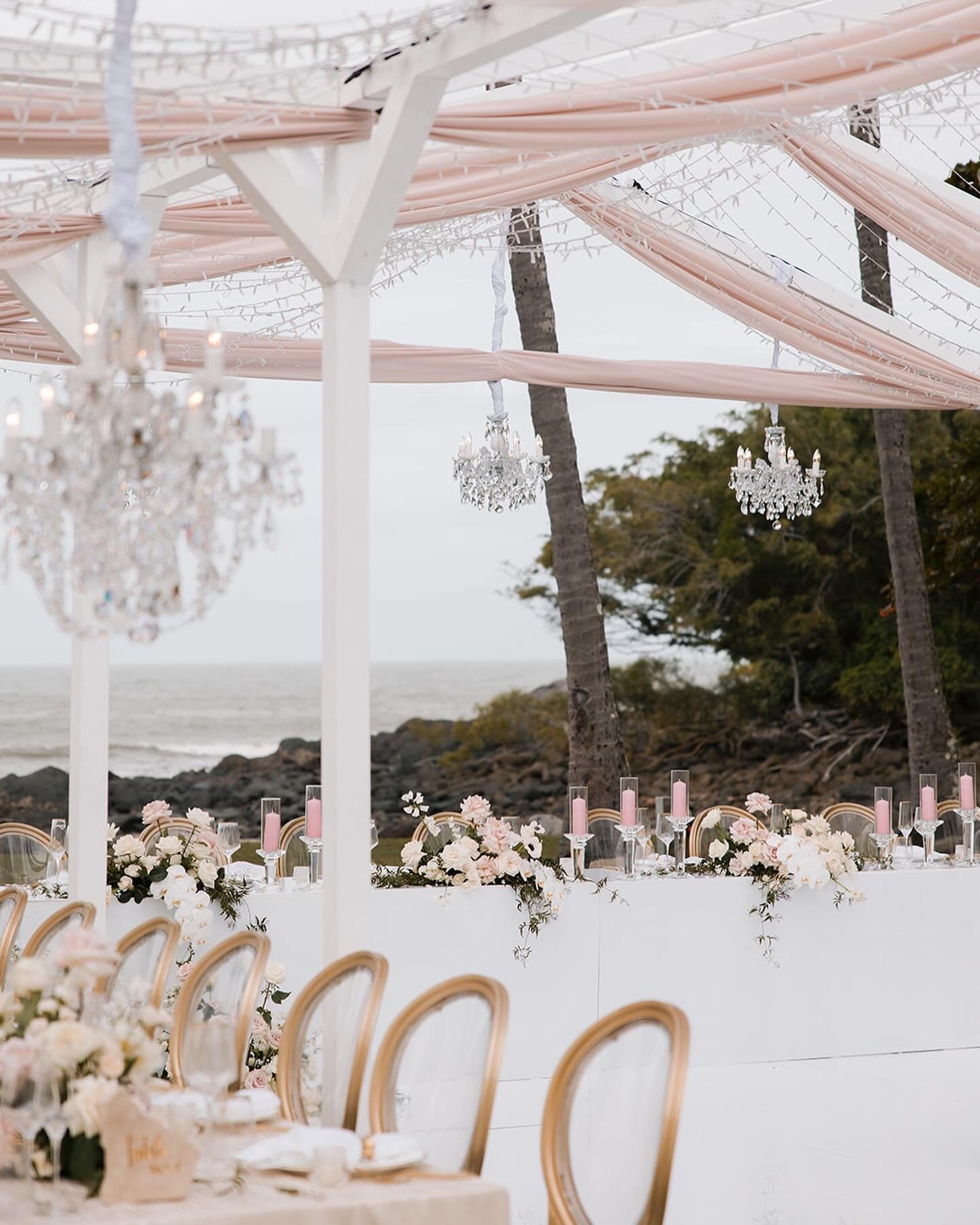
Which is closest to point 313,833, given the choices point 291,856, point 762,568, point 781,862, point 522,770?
point 291,856

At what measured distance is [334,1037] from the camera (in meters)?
3.82

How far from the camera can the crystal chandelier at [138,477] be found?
2.91 meters

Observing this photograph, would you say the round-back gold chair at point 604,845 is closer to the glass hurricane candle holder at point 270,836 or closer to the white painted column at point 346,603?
the glass hurricane candle holder at point 270,836

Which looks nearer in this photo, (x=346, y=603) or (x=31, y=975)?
(x=31, y=975)

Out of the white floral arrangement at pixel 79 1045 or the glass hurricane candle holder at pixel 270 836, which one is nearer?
the white floral arrangement at pixel 79 1045

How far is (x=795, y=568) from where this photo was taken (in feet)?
56.7

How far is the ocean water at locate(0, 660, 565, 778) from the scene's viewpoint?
17406mm

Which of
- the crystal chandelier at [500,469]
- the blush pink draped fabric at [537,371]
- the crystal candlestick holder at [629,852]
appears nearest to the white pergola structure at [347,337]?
the blush pink draped fabric at [537,371]

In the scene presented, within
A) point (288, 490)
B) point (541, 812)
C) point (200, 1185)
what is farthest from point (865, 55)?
point (541, 812)

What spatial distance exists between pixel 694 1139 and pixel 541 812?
10.9 meters

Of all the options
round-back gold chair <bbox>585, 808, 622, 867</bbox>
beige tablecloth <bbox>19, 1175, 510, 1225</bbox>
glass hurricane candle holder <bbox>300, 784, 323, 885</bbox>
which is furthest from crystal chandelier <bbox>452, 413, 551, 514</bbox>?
beige tablecloth <bbox>19, 1175, 510, 1225</bbox>

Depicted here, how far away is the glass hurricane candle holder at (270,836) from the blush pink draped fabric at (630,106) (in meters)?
2.70

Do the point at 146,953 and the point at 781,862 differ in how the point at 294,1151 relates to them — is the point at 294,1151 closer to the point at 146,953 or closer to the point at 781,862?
the point at 146,953

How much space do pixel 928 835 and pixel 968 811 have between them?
0.71 ft
